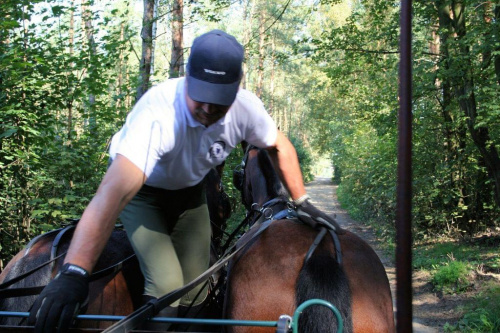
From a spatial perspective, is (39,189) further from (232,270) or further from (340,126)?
(340,126)

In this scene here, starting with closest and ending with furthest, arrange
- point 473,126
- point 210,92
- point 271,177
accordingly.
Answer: point 210,92 < point 271,177 < point 473,126

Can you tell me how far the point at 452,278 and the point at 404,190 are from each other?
26.6ft

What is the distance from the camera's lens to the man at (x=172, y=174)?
6.96 feet

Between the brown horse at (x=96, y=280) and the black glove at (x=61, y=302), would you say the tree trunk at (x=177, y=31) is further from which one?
the black glove at (x=61, y=302)

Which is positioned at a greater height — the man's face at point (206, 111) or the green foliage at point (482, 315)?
the man's face at point (206, 111)

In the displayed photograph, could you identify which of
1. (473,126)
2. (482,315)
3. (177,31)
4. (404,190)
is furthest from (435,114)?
(404,190)

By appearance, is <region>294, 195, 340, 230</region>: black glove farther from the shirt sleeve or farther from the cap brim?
the cap brim

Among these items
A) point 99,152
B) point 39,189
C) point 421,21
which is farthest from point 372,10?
point 39,189

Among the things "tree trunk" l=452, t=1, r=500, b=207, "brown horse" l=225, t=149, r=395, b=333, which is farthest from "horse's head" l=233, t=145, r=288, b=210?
"tree trunk" l=452, t=1, r=500, b=207

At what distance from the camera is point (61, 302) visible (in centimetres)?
193

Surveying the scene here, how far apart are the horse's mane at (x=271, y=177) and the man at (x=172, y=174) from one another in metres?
0.71

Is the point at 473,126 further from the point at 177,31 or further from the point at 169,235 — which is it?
the point at 169,235

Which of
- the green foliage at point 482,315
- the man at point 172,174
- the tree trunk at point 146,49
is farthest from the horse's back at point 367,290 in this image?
the tree trunk at point 146,49

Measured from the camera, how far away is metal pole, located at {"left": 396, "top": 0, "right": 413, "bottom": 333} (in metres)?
1.04
